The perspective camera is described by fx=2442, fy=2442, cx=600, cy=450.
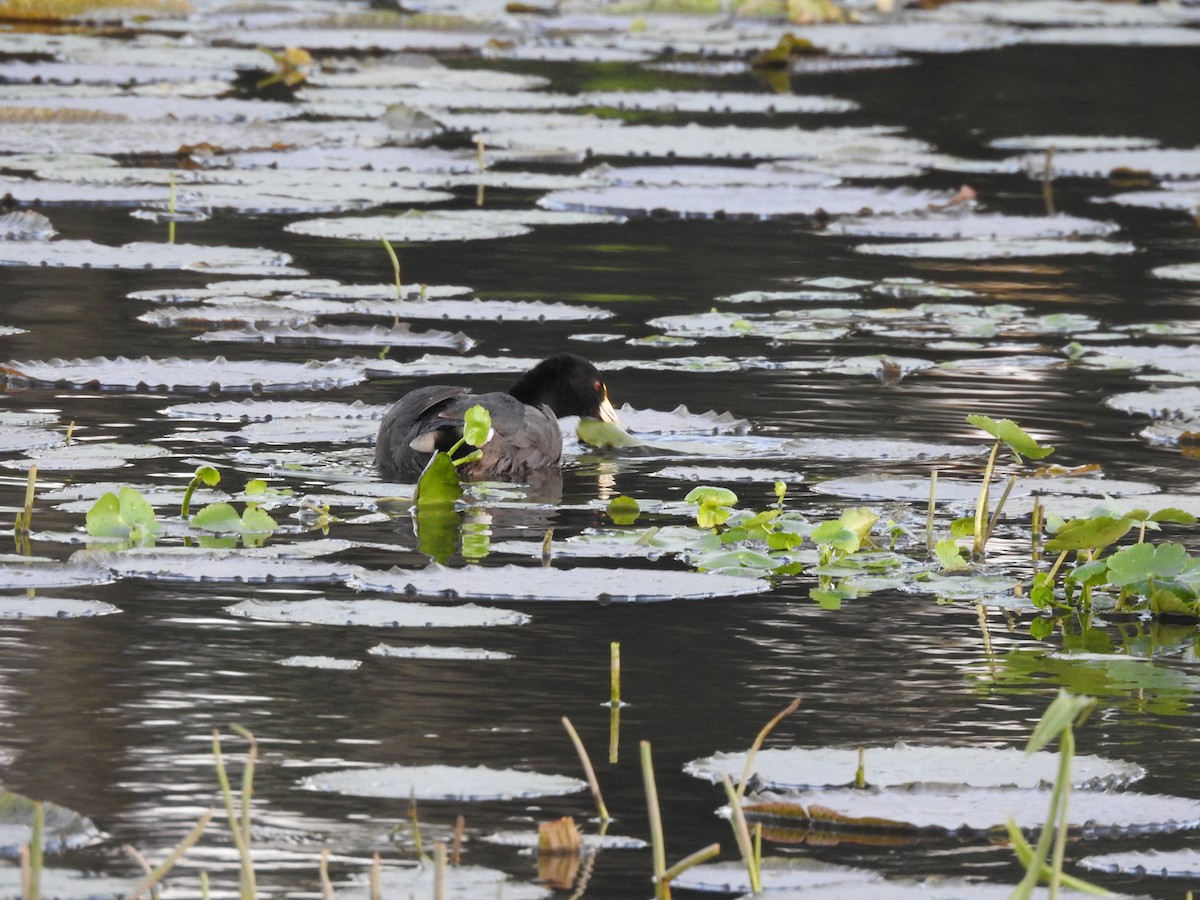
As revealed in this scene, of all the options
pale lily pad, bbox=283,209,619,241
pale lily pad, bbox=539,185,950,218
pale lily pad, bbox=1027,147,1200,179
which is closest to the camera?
pale lily pad, bbox=283,209,619,241

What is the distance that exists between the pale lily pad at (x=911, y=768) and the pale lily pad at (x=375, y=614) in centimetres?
90

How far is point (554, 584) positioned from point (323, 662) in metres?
0.72

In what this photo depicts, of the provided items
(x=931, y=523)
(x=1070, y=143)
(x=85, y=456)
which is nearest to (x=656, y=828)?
(x=931, y=523)

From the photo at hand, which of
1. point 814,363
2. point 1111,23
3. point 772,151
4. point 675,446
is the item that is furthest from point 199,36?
point 675,446

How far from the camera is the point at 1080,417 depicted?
23.5 ft

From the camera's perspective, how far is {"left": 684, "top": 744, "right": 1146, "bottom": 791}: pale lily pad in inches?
147

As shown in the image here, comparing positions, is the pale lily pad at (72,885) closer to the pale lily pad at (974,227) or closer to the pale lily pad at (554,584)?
the pale lily pad at (554,584)

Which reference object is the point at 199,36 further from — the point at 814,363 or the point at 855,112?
the point at 814,363

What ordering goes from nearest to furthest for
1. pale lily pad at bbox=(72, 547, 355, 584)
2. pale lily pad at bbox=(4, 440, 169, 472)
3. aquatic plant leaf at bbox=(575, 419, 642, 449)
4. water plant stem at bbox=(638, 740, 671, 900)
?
1. water plant stem at bbox=(638, 740, 671, 900)
2. pale lily pad at bbox=(72, 547, 355, 584)
3. pale lily pad at bbox=(4, 440, 169, 472)
4. aquatic plant leaf at bbox=(575, 419, 642, 449)

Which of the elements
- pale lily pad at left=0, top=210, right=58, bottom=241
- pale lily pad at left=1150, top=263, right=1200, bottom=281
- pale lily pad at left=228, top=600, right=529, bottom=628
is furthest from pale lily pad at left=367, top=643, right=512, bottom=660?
pale lily pad at left=1150, top=263, right=1200, bottom=281

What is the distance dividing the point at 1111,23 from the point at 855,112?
659cm

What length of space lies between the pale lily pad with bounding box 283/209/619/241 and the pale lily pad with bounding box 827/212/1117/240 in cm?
123

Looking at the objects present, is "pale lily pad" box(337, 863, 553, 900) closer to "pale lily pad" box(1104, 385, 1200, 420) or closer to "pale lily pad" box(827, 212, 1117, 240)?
"pale lily pad" box(1104, 385, 1200, 420)

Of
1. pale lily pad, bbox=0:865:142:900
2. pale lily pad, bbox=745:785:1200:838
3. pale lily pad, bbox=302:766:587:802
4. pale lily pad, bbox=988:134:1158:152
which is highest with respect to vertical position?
pale lily pad, bbox=988:134:1158:152
